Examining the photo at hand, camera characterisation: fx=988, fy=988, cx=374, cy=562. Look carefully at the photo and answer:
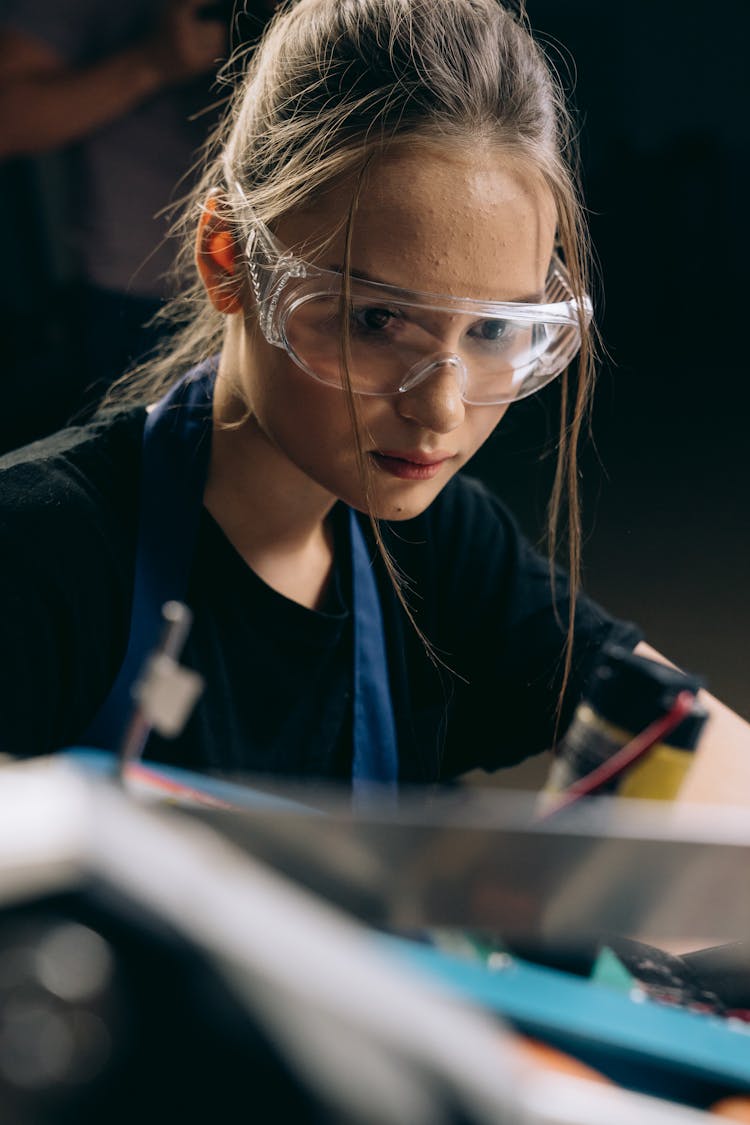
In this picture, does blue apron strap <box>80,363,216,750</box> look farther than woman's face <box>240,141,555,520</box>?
Yes

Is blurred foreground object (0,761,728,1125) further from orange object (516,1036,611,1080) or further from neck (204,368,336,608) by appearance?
neck (204,368,336,608)

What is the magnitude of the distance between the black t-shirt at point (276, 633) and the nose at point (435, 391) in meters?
0.24

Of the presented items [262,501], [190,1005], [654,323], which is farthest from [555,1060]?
[654,323]

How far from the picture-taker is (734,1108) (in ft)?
1.44

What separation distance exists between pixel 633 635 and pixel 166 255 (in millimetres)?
689

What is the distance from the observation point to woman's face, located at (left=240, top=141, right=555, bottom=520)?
72 cm

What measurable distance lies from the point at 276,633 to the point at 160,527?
0.49 feet

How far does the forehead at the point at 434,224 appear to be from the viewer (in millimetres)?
716

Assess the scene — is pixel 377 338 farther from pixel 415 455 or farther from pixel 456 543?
pixel 456 543

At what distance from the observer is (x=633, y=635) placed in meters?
1.00

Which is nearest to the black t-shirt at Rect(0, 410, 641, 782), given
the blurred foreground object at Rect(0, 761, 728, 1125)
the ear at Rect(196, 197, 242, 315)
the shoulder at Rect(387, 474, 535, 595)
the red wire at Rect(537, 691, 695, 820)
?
the shoulder at Rect(387, 474, 535, 595)

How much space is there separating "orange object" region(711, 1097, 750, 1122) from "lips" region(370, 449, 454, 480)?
1.62 ft

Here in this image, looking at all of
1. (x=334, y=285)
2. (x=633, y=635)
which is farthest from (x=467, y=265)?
(x=633, y=635)

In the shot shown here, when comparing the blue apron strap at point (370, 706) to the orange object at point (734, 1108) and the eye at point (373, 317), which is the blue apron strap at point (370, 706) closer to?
the eye at point (373, 317)
